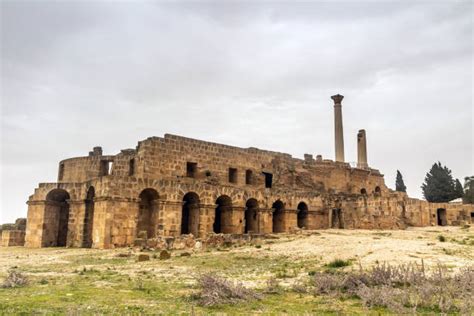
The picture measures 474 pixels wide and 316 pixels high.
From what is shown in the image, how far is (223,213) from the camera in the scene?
79.4 ft

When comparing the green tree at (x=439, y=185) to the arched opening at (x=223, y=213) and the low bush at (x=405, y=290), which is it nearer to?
the arched opening at (x=223, y=213)

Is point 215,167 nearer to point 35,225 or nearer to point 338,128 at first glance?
point 35,225

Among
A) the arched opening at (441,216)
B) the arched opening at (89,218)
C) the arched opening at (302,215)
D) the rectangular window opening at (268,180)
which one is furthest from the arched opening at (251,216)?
the arched opening at (441,216)

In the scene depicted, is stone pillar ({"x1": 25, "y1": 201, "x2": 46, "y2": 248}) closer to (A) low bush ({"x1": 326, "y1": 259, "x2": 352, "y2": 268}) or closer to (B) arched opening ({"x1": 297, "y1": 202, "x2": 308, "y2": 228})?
(B) arched opening ({"x1": 297, "y1": 202, "x2": 308, "y2": 228})

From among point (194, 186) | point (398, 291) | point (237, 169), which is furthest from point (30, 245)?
point (398, 291)

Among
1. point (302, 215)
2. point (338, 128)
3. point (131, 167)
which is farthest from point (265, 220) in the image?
point (338, 128)

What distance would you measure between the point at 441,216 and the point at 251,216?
14387 millimetres

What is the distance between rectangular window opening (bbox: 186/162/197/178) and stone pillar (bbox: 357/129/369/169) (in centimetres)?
1842

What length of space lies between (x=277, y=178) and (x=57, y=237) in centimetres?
1551

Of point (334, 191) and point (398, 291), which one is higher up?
point (334, 191)

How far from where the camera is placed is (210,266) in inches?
461

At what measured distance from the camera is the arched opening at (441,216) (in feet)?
96.6

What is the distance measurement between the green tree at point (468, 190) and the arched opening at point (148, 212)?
3444cm

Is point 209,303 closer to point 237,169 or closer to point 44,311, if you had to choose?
point 44,311
